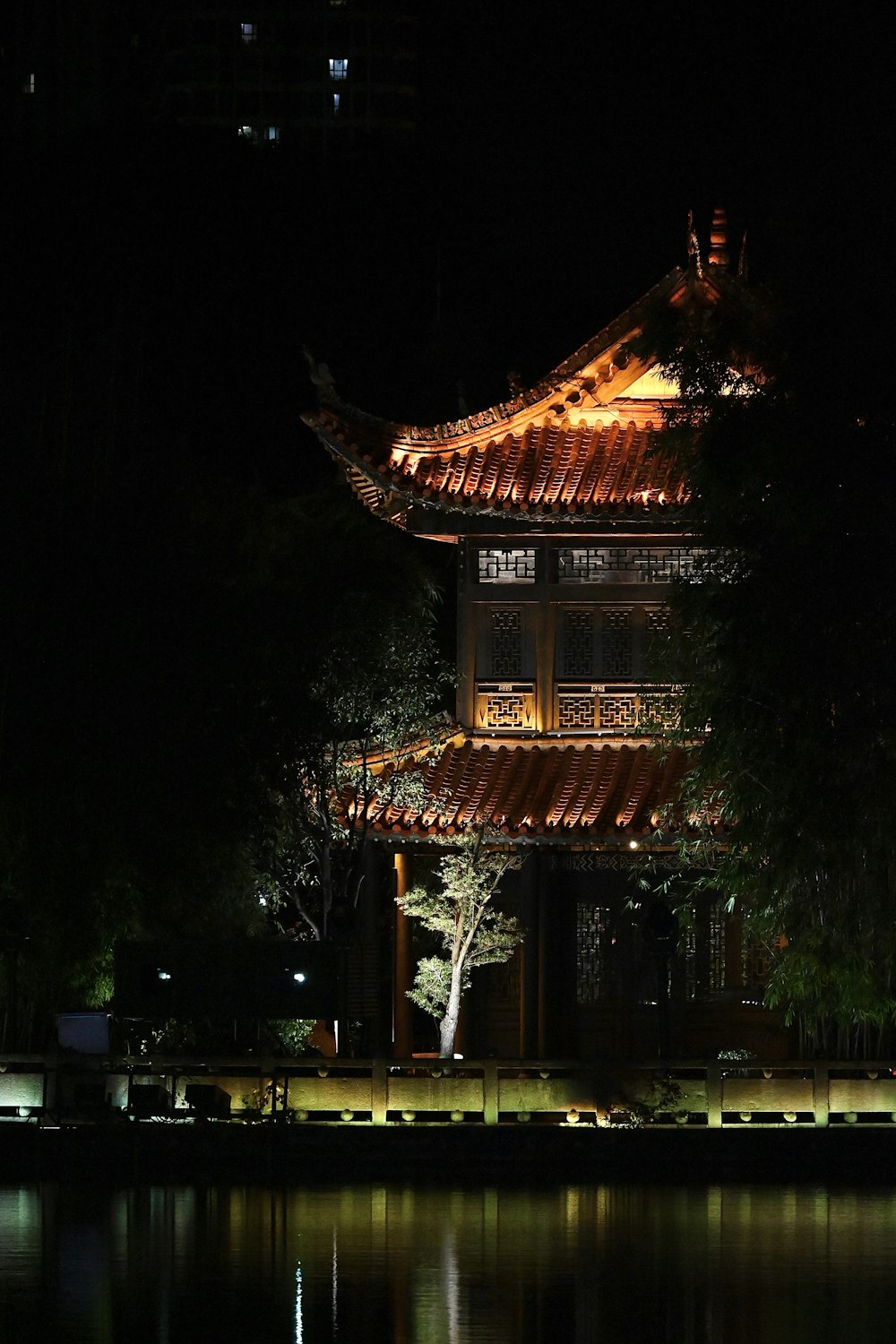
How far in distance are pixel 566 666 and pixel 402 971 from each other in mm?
3810

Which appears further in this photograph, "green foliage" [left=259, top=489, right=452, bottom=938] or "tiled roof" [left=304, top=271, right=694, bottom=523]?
"tiled roof" [left=304, top=271, right=694, bottom=523]

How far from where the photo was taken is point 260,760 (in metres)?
22.6

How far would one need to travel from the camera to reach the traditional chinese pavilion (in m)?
23.3

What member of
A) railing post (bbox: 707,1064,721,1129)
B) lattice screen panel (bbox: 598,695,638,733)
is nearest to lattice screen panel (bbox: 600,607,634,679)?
lattice screen panel (bbox: 598,695,638,733)

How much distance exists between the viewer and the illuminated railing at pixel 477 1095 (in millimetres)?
19875

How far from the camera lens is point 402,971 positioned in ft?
77.7

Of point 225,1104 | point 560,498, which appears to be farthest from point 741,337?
point 225,1104

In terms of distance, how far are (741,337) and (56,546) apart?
7.66 metres

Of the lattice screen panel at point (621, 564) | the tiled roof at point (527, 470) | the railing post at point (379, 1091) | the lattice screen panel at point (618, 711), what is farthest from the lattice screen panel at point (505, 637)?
the railing post at point (379, 1091)

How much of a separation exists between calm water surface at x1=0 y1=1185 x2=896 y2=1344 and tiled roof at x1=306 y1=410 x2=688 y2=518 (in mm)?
8264

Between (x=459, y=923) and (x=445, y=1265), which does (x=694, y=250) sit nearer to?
(x=459, y=923)

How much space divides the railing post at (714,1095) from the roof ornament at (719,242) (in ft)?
29.0

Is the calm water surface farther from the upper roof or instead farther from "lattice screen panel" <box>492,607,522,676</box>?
the upper roof

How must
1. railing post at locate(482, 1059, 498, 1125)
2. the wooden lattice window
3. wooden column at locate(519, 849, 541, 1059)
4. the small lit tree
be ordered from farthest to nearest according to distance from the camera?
1. the wooden lattice window
2. wooden column at locate(519, 849, 541, 1059)
3. the small lit tree
4. railing post at locate(482, 1059, 498, 1125)
